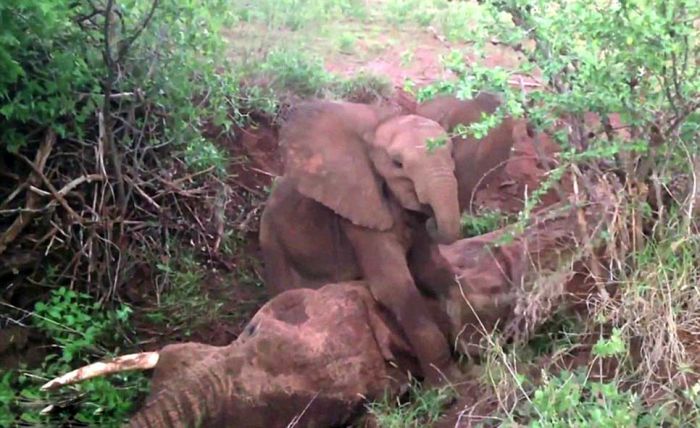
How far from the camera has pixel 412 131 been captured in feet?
14.0

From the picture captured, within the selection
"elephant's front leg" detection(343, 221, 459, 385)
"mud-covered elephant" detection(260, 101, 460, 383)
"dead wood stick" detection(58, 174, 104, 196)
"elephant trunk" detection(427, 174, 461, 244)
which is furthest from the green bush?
"elephant trunk" detection(427, 174, 461, 244)

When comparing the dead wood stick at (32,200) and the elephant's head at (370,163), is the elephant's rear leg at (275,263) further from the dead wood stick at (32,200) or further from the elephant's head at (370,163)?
the dead wood stick at (32,200)

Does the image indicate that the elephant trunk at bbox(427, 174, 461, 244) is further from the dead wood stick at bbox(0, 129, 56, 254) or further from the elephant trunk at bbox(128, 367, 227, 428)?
the dead wood stick at bbox(0, 129, 56, 254)

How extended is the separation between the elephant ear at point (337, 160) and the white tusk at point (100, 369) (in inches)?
41.2

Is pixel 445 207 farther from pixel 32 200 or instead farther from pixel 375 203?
pixel 32 200

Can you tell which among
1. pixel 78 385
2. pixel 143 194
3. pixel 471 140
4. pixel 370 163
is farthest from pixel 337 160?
pixel 78 385

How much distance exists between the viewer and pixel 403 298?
4379mm

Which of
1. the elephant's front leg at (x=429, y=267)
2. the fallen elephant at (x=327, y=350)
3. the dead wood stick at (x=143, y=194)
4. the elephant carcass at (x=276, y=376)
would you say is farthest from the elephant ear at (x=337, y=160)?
the dead wood stick at (x=143, y=194)

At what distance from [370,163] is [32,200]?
5.54ft

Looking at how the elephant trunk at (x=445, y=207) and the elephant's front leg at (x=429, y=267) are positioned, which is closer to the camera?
the elephant trunk at (x=445, y=207)

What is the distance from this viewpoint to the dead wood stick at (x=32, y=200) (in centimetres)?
480

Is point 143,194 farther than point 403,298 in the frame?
Yes

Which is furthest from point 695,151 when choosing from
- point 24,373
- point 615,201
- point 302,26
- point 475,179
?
point 302,26

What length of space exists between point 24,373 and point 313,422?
134 centimetres
